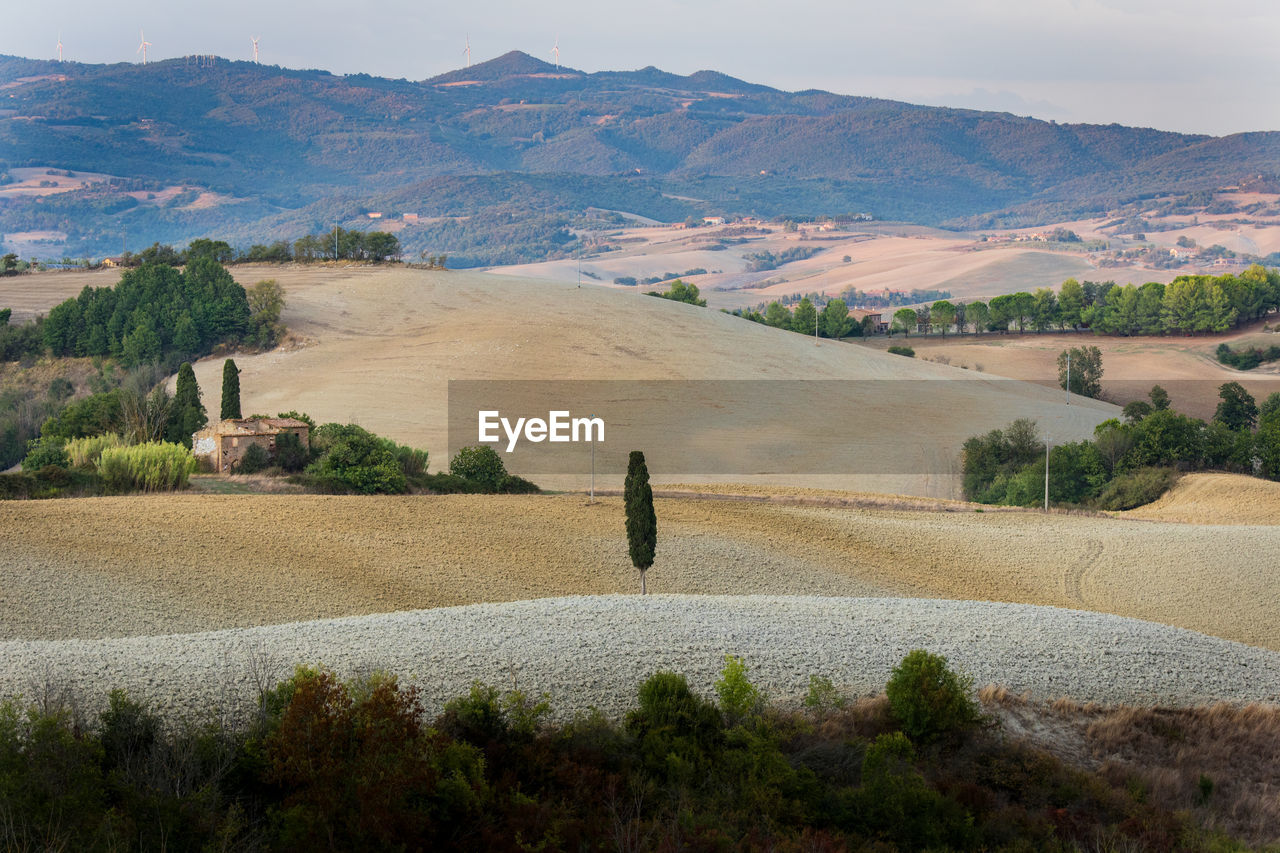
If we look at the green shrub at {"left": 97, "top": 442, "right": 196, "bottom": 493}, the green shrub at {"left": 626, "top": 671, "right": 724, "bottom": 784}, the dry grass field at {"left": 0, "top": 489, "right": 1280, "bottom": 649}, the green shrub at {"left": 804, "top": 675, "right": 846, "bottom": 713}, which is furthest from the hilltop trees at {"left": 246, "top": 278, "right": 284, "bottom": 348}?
the green shrub at {"left": 626, "top": 671, "right": 724, "bottom": 784}

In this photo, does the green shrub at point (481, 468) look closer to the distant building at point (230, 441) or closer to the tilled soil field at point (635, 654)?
the distant building at point (230, 441)

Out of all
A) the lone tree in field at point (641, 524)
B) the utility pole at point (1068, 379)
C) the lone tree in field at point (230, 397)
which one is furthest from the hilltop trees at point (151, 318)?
the lone tree in field at point (641, 524)

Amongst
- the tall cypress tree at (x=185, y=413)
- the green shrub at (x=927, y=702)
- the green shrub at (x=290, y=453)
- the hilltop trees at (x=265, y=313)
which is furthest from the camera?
the hilltop trees at (x=265, y=313)

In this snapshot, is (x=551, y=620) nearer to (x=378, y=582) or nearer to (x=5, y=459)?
(x=378, y=582)

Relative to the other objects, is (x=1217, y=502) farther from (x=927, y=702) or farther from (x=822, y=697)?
(x=927, y=702)

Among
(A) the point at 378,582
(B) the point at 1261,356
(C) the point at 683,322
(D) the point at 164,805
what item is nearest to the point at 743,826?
(D) the point at 164,805
